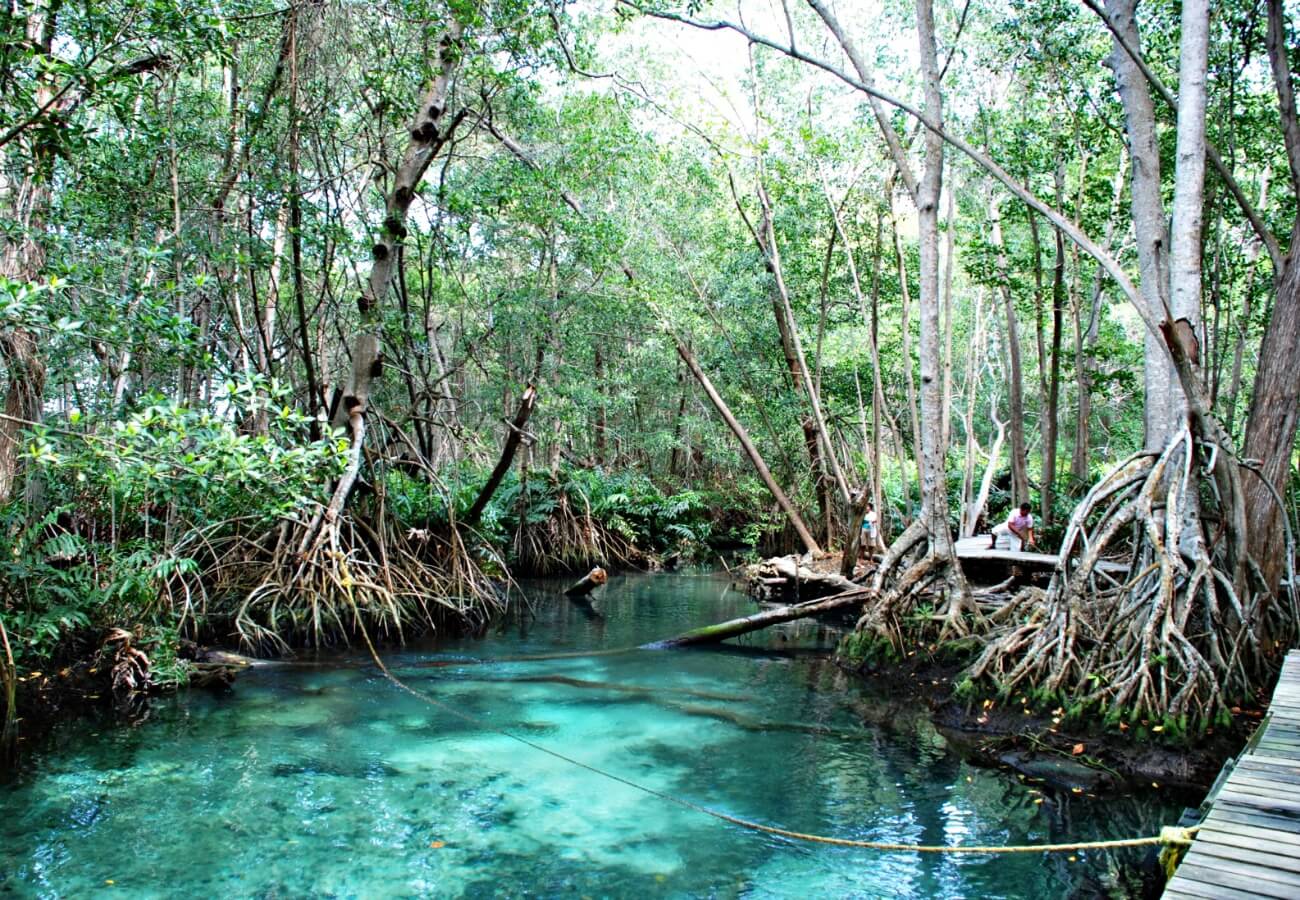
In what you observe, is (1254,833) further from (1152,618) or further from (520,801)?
(520,801)

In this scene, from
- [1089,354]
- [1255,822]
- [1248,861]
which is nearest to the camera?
[1248,861]

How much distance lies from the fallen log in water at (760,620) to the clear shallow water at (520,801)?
120 cm

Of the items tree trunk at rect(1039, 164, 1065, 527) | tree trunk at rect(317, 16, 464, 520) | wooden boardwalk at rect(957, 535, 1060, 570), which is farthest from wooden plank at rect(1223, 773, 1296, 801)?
tree trunk at rect(1039, 164, 1065, 527)

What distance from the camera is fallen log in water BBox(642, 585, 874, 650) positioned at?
923 centimetres

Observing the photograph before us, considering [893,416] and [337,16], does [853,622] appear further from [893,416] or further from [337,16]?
[337,16]

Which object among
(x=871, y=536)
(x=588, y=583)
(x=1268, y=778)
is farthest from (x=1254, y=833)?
(x=588, y=583)

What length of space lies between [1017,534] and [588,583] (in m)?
6.18

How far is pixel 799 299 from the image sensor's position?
1504 cm

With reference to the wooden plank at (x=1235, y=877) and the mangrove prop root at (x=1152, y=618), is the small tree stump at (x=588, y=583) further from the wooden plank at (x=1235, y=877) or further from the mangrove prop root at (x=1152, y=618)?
the wooden plank at (x=1235, y=877)

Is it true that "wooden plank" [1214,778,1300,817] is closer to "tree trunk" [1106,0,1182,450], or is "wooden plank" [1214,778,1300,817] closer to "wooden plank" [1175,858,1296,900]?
"wooden plank" [1175,858,1296,900]

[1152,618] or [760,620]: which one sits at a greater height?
[1152,618]

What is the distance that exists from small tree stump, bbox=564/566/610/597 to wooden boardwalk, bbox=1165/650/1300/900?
944 cm

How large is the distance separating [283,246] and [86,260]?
4307 millimetres

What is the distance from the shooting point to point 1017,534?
36.2 feet
